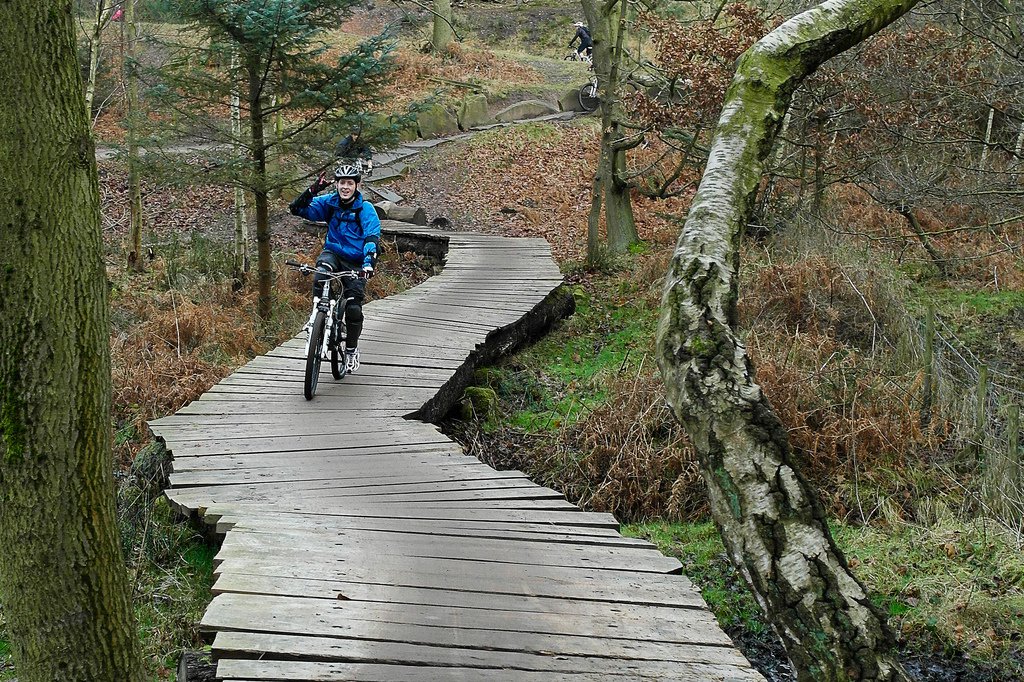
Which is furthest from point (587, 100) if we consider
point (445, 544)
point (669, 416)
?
point (445, 544)

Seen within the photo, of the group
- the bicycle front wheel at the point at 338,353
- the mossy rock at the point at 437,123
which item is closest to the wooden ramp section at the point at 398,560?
the bicycle front wheel at the point at 338,353

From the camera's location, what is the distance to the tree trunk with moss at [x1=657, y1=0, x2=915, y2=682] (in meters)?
3.02

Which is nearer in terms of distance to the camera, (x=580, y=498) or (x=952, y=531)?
(x=952, y=531)

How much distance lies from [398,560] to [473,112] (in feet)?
74.3

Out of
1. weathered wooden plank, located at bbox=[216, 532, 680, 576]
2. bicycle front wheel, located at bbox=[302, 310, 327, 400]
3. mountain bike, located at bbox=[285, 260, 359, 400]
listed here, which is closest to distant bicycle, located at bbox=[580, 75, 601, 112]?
mountain bike, located at bbox=[285, 260, 359, 400]

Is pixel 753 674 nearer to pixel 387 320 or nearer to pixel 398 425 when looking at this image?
pixel 398 425

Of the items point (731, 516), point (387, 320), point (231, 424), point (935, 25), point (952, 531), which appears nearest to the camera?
point (731, 516)

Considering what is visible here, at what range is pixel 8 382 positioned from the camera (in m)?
3.69

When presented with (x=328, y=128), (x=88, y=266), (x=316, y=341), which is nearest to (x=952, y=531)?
(x=316, y=341)

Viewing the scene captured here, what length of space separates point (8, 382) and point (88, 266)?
1.82ft

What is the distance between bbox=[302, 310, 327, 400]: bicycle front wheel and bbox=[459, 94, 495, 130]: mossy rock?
61.4 feet

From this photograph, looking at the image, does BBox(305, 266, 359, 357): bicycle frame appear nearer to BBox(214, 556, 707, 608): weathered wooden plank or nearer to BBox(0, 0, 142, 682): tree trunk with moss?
BBox(214, 556, 707, 608): weathered wooden plank

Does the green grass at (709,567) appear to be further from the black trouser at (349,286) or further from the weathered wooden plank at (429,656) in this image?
the black trouser at (349,286)

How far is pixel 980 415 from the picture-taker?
7.86m
